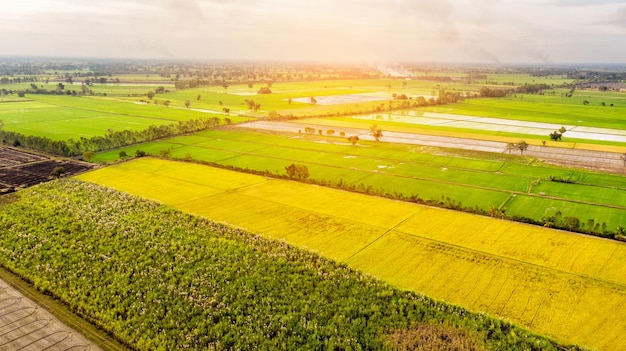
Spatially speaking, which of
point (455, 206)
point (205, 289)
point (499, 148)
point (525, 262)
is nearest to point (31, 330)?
point (205, 289)

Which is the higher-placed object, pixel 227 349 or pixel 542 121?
pixel 542 121

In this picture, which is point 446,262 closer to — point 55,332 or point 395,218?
point 395,218

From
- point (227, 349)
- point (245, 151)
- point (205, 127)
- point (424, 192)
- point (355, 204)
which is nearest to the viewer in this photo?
point (227, 349)

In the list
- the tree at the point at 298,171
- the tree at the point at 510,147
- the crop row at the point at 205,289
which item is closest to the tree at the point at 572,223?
the crop row at the point at 205,289

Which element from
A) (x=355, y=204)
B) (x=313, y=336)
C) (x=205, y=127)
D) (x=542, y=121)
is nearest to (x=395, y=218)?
(x=355, y=204)

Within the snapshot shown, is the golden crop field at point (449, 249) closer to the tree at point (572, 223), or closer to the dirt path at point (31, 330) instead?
the tree at point (572, 223)

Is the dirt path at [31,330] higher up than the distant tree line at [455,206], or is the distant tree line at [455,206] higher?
the distant tree line at [455,206]

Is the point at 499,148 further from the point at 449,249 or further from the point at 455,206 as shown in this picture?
the point at 449,249
